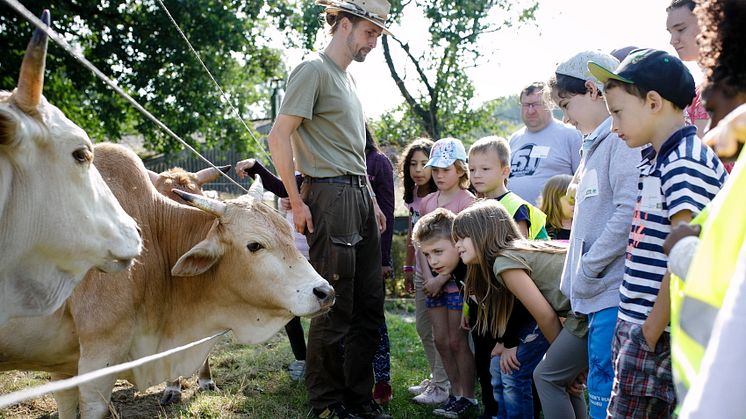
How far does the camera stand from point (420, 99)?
50.2ft

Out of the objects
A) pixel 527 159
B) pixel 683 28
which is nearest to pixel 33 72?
pixel 683 28

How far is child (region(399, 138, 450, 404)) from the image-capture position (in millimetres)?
5320

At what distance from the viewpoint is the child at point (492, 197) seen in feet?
15.0

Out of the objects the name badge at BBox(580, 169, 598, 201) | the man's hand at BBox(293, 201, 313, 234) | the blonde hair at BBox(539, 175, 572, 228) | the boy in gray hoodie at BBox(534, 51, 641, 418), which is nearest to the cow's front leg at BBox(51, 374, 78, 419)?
the man's hand at BBox(293, 201, 313, 234)

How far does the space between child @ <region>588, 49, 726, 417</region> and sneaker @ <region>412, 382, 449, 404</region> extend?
101 inches

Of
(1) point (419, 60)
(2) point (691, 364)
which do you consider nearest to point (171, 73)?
(1) point (419, 60)

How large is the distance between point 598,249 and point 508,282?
737 millimetres

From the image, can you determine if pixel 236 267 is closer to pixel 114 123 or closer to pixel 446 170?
pixel 446 170

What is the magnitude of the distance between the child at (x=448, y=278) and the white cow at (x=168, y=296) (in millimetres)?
811

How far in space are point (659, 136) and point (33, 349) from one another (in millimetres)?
3206

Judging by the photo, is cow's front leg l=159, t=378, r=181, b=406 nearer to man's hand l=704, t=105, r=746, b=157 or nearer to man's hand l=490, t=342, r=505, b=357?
man's hand l=490, t=342, r=505, b=357

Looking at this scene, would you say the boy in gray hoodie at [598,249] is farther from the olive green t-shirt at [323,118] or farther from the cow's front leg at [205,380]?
the cow's front leg at [205,380]

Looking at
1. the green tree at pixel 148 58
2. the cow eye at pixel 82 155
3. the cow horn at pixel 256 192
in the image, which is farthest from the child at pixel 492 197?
the green tree at pixel 148 58

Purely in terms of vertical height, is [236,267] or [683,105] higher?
[683,105]
